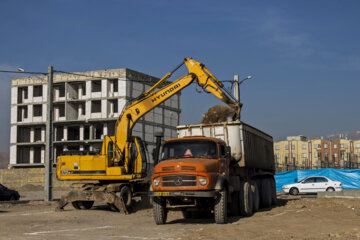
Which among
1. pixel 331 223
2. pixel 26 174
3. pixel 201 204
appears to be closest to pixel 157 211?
pixel 201 204

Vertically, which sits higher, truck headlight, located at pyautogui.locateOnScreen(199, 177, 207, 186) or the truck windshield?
the truck windshield

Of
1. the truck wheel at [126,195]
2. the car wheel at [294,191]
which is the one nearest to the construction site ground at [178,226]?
the truck wheel at [126,195]

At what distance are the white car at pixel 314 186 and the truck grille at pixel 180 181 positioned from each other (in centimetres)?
2403

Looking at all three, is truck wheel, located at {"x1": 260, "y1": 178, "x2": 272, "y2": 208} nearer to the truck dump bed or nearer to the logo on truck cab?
the truck dump bed

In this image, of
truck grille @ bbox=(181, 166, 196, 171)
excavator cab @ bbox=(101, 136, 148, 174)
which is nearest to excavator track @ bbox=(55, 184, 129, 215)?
excavator cab @ bbox=(101, 136, 148, 174)

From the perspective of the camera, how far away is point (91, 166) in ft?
64.7

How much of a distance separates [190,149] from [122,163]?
5.74m

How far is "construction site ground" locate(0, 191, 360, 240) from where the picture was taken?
12.0m

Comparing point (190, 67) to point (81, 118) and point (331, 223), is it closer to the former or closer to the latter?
point (331, 223)

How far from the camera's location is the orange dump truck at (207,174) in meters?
14.1

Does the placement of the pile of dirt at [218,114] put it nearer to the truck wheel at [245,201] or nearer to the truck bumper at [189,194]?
the truck wheel at [245,201]

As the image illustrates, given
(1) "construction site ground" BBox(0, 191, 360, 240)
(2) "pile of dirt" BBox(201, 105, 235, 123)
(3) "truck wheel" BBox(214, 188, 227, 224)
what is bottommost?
(1) "construction site ground" BBox(0, 191, 360, 240)

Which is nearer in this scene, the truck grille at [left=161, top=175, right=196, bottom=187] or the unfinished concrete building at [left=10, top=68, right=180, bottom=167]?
the truck grille at [left=161, top=175, right=196, bottom=187]

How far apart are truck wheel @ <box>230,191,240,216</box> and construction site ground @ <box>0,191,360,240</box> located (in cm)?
65
